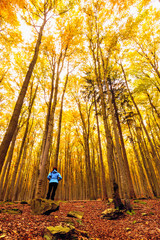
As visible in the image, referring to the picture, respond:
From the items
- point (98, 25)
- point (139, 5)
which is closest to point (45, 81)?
point (98, 25)

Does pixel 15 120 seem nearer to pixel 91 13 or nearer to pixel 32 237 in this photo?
pixel 32 237

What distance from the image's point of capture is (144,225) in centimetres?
353

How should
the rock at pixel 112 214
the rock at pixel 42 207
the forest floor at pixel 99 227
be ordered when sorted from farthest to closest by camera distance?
1. the rock at pixel 112 214
2. the rock at pixel 42 207
3. the forest floor at pixel 99 227

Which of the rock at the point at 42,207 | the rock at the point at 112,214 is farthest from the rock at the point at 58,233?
the rock at the point at 112,214

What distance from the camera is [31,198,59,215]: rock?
13.1 ft

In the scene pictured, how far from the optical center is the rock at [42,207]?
157 inches

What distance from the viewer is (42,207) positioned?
4098 mm

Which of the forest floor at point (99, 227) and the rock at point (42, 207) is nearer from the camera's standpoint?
the forest floor at point (99, 227)

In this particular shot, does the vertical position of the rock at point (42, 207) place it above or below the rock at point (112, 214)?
above

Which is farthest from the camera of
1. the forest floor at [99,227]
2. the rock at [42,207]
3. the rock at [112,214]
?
the rock at [112,214]

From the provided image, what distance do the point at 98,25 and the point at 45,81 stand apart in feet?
17.7

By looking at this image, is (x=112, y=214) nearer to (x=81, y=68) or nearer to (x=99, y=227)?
(x=99, y=227)

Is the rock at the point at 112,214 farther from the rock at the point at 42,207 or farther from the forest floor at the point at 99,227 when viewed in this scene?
the rock at the point at 42,207

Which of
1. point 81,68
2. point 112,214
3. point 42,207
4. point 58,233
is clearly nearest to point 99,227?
point 112,214
